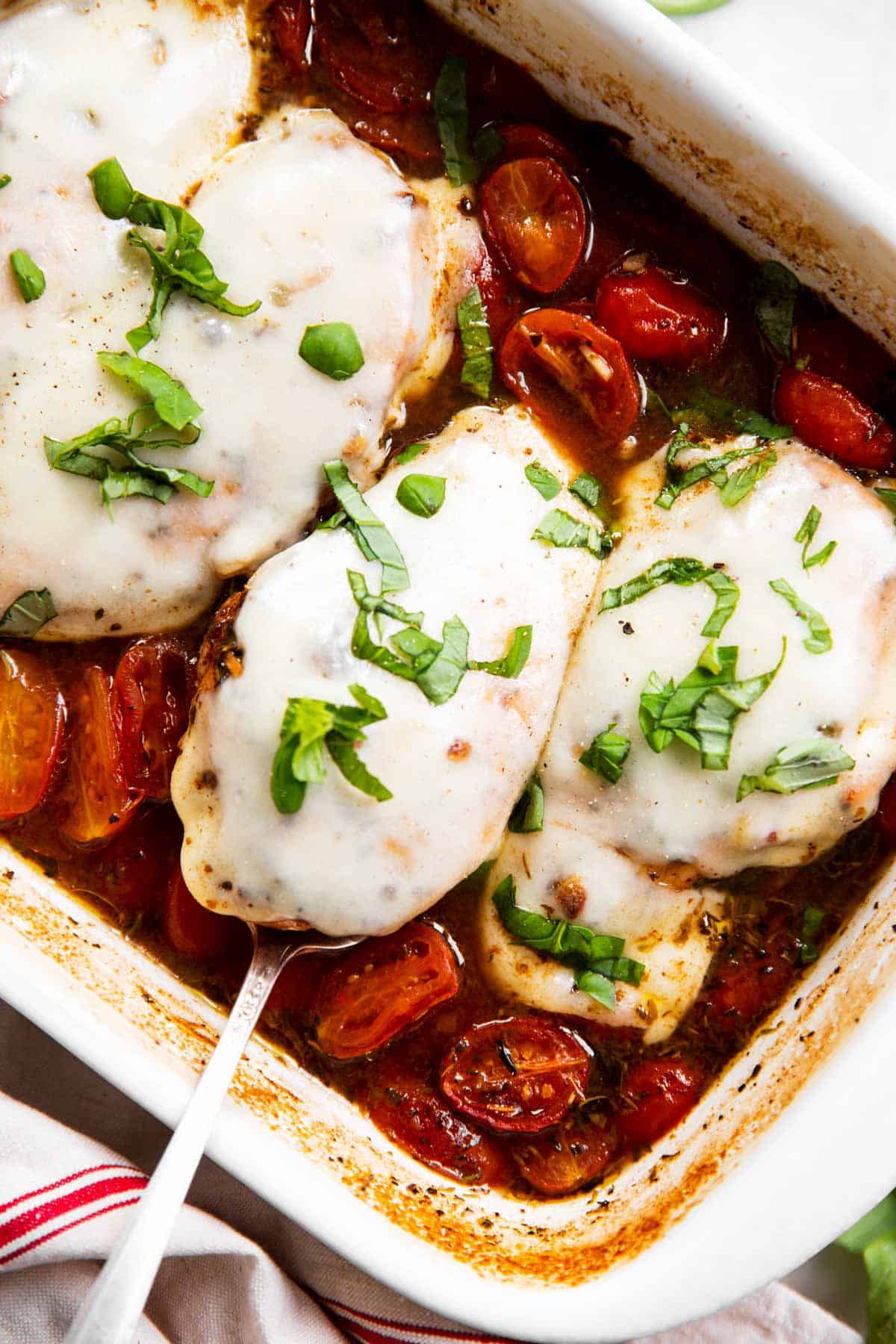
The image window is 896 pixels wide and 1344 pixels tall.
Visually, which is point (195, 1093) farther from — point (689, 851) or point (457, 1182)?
point (689, 851)

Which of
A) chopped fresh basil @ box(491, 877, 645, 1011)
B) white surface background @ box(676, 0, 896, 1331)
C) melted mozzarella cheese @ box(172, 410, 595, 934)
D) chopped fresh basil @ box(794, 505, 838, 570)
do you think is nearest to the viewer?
melted mozzarella cheese @ box(172, 410, 595, 934)

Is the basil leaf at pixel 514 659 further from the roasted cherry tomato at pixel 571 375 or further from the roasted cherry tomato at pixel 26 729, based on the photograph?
the roasted cherry tomato at pixel 26 729

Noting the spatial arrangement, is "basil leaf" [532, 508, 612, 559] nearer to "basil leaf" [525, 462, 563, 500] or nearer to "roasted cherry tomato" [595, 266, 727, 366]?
"basil leaf" [525, 462, 563, 500]

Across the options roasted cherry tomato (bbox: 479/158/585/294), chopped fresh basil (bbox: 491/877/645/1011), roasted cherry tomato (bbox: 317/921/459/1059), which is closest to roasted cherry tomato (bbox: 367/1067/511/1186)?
roasted cherry tomato (bbox: 317/921/459/1059)

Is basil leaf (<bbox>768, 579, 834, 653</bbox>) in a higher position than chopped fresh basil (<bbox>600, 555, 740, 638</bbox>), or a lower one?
higher

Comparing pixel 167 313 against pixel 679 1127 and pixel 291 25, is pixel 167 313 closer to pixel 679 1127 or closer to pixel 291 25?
pixel 291 25

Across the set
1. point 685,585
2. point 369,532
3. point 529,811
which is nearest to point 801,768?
point 685,585

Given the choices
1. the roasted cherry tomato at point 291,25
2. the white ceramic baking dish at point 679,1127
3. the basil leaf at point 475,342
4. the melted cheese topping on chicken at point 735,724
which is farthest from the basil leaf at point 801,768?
the roasted cherry tomato at point 291,25

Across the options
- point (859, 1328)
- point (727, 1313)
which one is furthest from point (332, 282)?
point (859, 1328)
